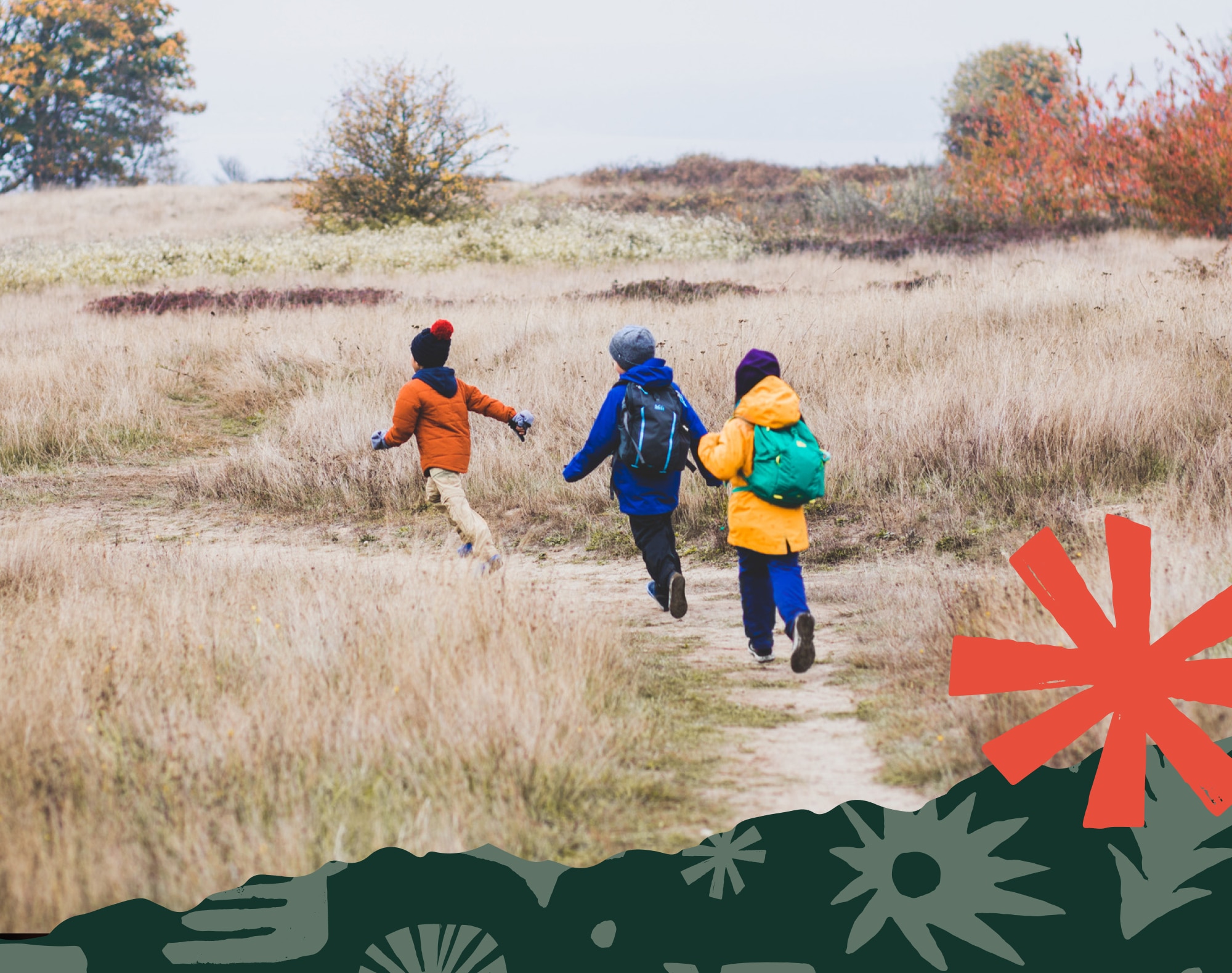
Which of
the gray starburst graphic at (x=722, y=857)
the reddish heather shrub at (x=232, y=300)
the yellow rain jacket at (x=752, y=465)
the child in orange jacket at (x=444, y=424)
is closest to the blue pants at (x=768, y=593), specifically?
the yellow rain jacket at (x=752, y=465)

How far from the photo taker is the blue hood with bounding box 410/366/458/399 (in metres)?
5.97

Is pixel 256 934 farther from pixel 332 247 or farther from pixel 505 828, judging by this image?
pixel 332 247

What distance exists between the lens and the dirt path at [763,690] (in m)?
3.19

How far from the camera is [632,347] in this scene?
516 cm

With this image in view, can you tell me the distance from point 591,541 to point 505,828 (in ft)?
14.9

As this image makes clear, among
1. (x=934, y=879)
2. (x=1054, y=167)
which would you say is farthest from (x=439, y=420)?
(x=1054, y=167)

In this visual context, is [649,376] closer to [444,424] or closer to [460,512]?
[444,424]

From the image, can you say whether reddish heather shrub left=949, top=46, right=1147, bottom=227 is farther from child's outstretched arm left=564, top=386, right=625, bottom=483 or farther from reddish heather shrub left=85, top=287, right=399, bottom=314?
child's outstretched arm left=564, top=386, right=625, bottom=483

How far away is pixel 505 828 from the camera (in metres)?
2.74

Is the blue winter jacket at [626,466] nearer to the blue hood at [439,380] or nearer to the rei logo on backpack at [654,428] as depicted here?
the rei logo on backpack at [654,428]

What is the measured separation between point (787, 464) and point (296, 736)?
223cm

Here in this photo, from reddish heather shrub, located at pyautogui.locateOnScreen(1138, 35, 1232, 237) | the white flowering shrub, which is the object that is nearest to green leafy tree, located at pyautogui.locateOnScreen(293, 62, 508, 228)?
the white flowering shrub

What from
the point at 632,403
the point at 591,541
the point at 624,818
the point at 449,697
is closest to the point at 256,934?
the point at 624,818

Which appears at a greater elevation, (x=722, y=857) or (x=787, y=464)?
(x=787, y=464)
